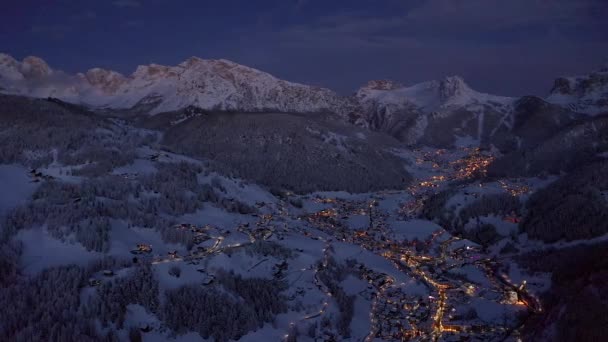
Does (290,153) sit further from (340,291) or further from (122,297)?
(122,297)

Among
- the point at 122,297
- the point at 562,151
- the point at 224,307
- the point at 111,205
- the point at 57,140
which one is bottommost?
the point at 562,151

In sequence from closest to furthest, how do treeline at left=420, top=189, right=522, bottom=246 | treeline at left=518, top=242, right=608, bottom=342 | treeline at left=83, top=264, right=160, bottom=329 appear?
treeline at left=518, top=242, right=608, bottom=342 < treeline at left=83, top=264, right=160, bottom=329 < treeline at left=420, top=189, right=522, bottom=246

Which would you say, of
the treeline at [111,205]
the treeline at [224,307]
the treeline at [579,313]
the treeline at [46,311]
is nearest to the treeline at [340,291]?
the treeline at [224,307]

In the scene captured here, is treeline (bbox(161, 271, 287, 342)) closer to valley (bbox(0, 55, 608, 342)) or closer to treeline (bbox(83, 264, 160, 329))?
valley (bbox(0, 55, 608, 342))

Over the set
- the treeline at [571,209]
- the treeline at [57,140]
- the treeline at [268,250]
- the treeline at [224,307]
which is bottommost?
the treeline at [571,209]

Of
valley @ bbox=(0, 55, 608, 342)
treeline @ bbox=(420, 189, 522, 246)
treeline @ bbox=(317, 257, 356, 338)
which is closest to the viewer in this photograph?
valley @ bbox=(0, 55, 608, 342)

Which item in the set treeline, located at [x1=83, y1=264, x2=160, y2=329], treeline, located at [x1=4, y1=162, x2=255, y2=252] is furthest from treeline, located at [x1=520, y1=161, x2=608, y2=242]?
treeline, located at [x1=83, y1=264, x2=160, y2=329]

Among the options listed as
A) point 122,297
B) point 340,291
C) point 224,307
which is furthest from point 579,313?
point 122,297

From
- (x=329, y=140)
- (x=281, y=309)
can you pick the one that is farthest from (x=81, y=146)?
(x=329, y=140)

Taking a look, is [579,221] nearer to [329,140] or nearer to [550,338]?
[550,338]

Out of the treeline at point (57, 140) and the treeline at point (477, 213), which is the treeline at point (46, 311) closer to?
the treeline at point (57, 140)

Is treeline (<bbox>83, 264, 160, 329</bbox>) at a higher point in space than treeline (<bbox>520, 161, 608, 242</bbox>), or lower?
higher
